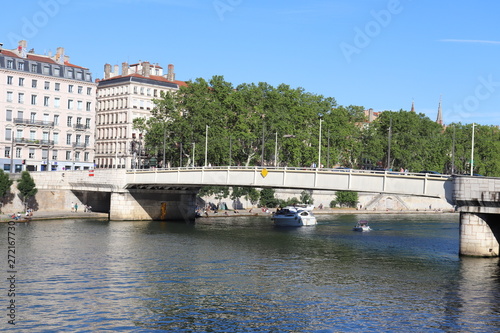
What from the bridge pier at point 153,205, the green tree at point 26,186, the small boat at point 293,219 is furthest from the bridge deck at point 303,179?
the small boat at point 293,219

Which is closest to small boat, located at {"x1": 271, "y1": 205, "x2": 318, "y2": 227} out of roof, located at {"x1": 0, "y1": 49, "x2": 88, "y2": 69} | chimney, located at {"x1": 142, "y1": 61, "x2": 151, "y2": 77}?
roof, located at {"x1": 0, "y1": 49, "x2": 88, "y2": 69}

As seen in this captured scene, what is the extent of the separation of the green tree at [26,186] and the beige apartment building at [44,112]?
21010mm

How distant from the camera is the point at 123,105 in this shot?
465 ft

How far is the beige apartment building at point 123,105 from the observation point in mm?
140500

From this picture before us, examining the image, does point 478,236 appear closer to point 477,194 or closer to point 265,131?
point 477,194

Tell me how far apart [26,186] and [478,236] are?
180 feet

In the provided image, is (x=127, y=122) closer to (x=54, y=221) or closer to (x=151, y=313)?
(x=54, y=221)

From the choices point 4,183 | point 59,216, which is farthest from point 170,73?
point 4,183

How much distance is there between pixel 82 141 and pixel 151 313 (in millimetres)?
93141

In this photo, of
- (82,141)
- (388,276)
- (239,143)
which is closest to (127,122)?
(82,141)

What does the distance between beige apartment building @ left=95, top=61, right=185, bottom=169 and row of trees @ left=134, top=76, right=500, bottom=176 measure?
12.4 metres

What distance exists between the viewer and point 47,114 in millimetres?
118938

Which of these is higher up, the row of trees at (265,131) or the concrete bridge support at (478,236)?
the row of trees at (265,131)

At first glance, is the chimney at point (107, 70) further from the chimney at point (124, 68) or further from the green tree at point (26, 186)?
the green tree at point (26, 186)
